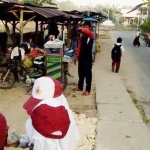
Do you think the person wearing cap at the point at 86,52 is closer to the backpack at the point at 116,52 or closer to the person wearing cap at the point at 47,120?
the backpack at the point at 116,52

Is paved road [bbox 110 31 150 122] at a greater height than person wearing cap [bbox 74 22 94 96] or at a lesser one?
lesser

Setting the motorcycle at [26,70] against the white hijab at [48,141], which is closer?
the white hijab at [48,141]

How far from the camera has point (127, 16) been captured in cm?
9325

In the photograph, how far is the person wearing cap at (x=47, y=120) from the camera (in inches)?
98.0

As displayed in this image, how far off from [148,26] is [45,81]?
29.6 m

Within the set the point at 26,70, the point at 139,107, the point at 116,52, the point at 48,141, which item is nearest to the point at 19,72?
the point at 26,70

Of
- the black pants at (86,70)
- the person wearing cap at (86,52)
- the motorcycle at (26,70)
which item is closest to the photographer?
the person wearing cap at (86,52)

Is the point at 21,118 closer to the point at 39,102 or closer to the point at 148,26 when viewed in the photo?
the point at 39,102

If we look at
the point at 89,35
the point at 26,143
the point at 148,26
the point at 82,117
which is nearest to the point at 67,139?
the point at 26,143

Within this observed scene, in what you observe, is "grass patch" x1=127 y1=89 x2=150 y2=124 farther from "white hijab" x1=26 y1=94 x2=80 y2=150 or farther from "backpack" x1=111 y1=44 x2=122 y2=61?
"white hijab" x1=26 y1=94 x2=80 y2=150

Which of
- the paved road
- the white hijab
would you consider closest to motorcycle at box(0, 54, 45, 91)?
the paved road

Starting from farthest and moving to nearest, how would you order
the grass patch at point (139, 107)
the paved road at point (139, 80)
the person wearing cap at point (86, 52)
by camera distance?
1. the paved road at point (139, 80)
2. the person wearing cap at point (86, 52)
3. the grass patch at point (139, 107)

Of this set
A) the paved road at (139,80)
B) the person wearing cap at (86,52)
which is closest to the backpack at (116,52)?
the paved road at (139,80)

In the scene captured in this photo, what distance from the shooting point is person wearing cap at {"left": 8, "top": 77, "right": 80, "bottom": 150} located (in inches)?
98.0
